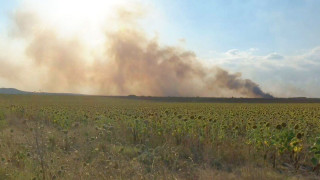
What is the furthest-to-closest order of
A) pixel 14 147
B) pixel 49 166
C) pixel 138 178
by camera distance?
pixel 14 147 → pixel 49 166 → pixel 138 178

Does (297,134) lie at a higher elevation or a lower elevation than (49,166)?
higher

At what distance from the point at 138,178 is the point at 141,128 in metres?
5.49

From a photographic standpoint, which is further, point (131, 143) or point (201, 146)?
point (131, 143)

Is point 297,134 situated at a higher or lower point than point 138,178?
higher

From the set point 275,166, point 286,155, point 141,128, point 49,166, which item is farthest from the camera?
point 141,128

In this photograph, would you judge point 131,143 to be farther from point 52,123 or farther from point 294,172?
point 52,123

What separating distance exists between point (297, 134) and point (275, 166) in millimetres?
995

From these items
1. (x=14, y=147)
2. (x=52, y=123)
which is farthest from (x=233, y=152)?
(x=52, y=123)

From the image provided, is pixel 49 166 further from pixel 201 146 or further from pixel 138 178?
pixel 201 146

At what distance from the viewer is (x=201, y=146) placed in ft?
31.2

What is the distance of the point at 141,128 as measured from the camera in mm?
11609

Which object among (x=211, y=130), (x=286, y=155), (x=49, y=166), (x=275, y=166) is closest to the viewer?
(x=49, y=166)

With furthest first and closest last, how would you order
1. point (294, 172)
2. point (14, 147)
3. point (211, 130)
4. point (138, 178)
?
1. point (211, 130)
2. point (14, 147)
3. point (294, 172)
4. point (138, 178)

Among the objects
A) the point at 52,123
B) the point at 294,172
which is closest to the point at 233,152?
the point at 294,172
